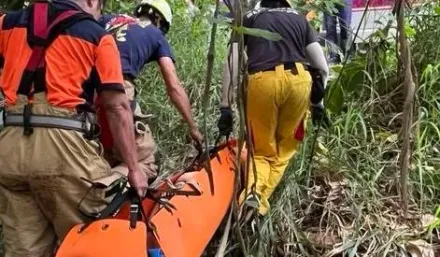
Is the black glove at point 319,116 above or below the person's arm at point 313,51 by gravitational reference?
below

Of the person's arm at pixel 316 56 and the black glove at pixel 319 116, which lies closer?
the person's arm at pixel 316 56

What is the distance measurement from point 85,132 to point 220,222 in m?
0.98

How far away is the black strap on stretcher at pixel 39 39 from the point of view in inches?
146

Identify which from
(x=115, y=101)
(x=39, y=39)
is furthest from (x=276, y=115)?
(x=39, y=39)

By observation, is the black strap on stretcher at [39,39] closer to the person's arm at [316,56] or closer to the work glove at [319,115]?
the person's arm at [316,56]

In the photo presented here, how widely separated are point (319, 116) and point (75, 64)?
2159 millimetres

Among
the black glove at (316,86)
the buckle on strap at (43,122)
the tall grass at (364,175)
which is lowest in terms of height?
the tall grass at (364,175)

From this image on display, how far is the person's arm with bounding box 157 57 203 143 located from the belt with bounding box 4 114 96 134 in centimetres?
136

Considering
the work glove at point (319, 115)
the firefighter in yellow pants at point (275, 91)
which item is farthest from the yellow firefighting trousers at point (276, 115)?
the work glove at point (319, 115)

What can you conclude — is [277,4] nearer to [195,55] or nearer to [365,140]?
[365,140]

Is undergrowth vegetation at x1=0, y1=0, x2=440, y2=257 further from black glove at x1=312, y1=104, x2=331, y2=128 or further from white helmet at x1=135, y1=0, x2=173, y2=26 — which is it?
white helmet at x1=135, y1=0, x2=173, y2=26

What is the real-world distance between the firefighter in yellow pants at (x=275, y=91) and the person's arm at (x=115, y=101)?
1.24 metres

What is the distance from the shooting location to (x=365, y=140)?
17.2ft

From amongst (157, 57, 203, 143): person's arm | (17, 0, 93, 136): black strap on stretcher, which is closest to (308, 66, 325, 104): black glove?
(157, 57, 203, 143): person's arm
